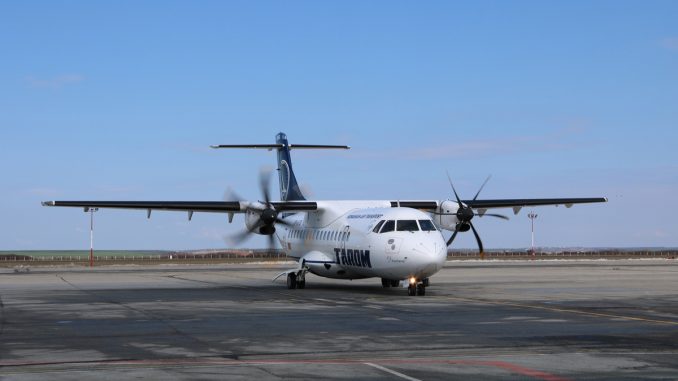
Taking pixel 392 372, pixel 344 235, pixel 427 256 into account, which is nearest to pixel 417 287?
pixel 427 256

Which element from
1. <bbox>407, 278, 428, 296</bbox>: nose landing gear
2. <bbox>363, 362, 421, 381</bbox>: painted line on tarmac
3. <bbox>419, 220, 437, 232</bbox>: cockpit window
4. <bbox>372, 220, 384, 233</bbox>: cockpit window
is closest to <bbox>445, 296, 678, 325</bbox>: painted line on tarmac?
<bbox>407, 278, 428, 296</bbox>: nose landing gear

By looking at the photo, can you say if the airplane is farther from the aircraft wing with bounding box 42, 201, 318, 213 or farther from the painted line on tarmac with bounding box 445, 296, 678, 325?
the painted line on tarmac with bounding box 445, 296, 678, 325

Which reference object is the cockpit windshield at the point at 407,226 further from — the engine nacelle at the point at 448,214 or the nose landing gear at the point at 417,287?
the engine nacelle at the point at 448,214

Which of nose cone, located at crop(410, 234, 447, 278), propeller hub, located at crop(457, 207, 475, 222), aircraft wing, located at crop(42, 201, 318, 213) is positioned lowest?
nose cone, located at crop(410, 234, 447, 278)

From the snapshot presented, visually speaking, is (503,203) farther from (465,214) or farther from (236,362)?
(236,362)

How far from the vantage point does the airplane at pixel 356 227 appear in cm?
2841

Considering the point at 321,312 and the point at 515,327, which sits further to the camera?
the point at 321,312

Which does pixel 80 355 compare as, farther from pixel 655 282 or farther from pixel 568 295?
pixel 655 282

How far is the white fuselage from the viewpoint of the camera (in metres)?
27.9

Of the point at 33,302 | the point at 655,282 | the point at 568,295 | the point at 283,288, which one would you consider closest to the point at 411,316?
the point at 568,295

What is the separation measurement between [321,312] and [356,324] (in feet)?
11.9

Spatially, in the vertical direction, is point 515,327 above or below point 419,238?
below

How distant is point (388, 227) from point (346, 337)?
Answer: 13504mm

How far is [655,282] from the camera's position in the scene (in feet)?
124
